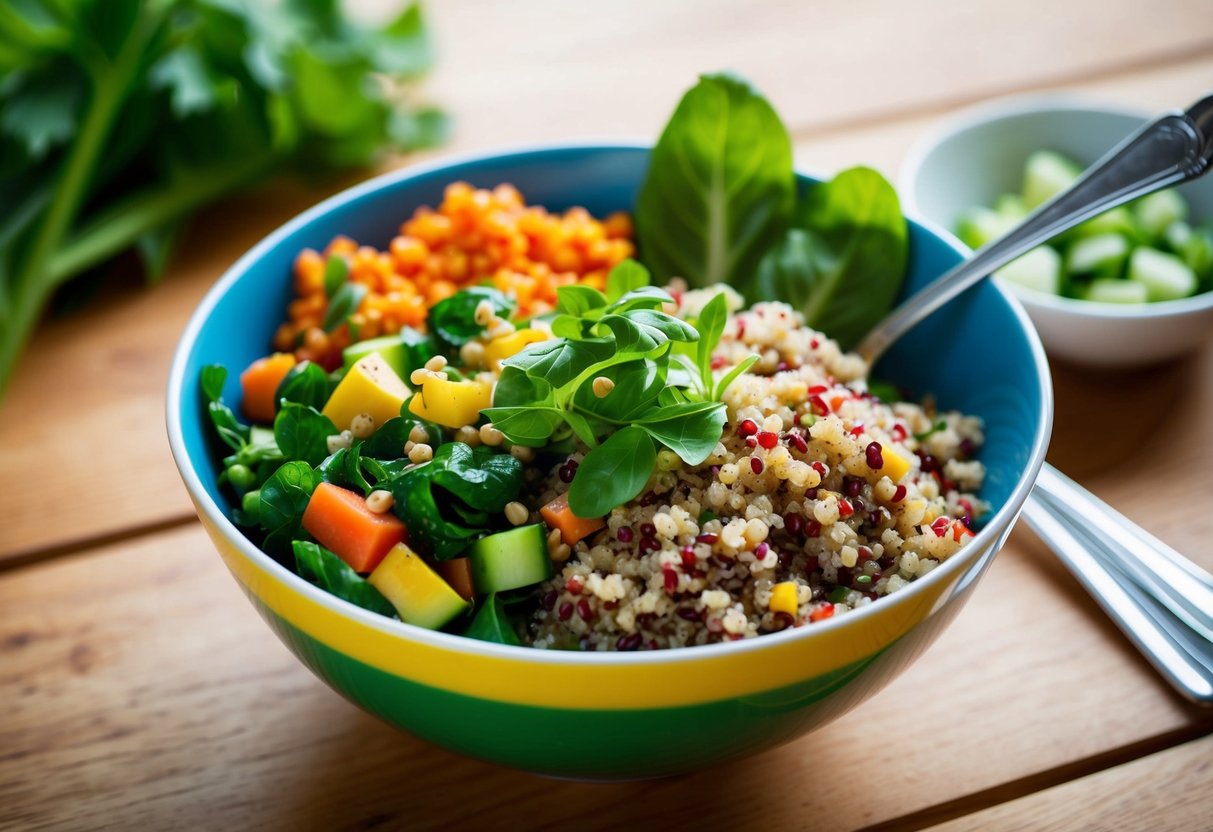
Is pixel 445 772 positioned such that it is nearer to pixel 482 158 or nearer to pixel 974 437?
pixel 974 437

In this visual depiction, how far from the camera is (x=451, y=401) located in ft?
5.30

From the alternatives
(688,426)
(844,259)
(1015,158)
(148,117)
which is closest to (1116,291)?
(1015,158)

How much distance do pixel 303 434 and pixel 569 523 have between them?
0.45 meters

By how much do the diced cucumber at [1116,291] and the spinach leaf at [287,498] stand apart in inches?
64.6

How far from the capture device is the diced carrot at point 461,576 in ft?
4.91

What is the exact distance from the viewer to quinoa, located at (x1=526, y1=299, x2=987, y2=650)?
143 cm

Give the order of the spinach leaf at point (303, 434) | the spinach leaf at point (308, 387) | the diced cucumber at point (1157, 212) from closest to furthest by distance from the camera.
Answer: the spinach leaf at point (303, 434)
the spinach leaf at point (308, 387)
the diced cucumber at point (1157, 212)

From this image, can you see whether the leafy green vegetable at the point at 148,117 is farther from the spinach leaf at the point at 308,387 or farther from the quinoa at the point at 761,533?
the quinoa at the point at 761,533

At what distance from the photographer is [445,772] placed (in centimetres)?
165

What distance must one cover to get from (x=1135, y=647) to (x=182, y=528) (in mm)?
1679

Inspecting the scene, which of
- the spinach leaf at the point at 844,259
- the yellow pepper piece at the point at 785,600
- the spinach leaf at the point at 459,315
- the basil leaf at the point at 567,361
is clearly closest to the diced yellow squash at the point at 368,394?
the spinach leaf at the point at 459,315

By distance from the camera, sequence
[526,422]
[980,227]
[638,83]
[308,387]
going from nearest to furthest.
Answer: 1. [526,422]
2. [308,387]
3. [980,227]
4. [638,83]

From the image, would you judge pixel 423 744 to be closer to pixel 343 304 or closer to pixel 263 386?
pixel 263 386

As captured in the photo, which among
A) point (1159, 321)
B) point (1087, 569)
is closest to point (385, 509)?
point (1087, 569)
